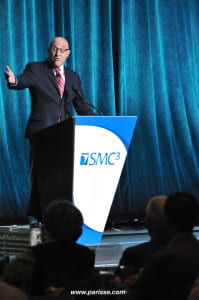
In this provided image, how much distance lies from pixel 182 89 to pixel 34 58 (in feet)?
5.48

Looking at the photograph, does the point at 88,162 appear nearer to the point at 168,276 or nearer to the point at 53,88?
the point at 53,88

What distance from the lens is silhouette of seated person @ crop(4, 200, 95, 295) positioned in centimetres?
201

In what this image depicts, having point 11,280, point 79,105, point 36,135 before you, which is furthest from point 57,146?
point 11,280

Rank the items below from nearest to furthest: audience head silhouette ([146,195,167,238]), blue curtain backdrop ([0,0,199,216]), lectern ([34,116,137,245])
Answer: audience head silhouette ([146,195,167,238]), lectern ([34,116,137,245]), blue curtain backdrop ([0,0,199,216])

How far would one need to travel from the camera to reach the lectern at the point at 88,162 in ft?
10.9

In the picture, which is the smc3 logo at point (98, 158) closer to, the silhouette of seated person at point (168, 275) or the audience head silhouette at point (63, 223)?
the audience head silhouette at point (63, 223)

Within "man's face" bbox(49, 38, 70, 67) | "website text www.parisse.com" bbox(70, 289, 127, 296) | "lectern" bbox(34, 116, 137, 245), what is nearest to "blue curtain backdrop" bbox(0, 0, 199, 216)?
"man's face" bbox(49, 38, 70, 67)

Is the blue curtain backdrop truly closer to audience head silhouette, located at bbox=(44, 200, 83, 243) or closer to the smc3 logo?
the smc3 logo

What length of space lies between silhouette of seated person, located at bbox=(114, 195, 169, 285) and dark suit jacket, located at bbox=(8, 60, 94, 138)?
5.95 ft

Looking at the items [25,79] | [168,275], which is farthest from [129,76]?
[168,275]

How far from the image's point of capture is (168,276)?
1.86 metres

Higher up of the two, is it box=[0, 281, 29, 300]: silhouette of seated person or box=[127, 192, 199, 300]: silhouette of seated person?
box=[0, 281, 29, 300]: silhouette of seated person

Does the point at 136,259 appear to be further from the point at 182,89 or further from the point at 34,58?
the point at 182,89

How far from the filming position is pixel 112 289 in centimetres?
209
